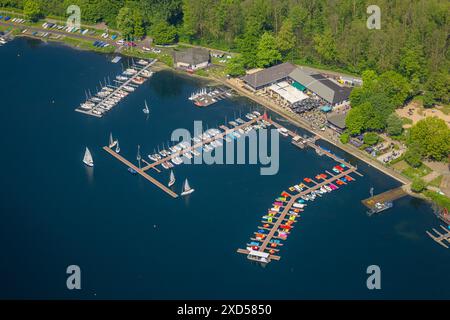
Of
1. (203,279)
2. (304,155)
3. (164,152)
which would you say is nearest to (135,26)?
(164,152)

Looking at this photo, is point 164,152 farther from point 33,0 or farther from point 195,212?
point 33,0

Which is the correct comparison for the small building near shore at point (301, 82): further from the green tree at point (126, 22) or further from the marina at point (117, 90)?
the green tree at point (126, 22)

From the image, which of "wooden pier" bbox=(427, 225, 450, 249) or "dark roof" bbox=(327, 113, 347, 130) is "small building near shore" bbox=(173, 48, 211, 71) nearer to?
"dark roof" bbox=(327, 113, 347, 130)

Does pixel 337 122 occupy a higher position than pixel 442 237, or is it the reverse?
pixel 337 122

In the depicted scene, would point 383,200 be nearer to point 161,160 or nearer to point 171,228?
point 171,228

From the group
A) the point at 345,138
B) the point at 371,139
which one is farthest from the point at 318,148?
the point at 371,139

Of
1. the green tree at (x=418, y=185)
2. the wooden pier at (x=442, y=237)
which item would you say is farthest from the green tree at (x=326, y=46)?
the wooden pier at (x=442, y=237)
